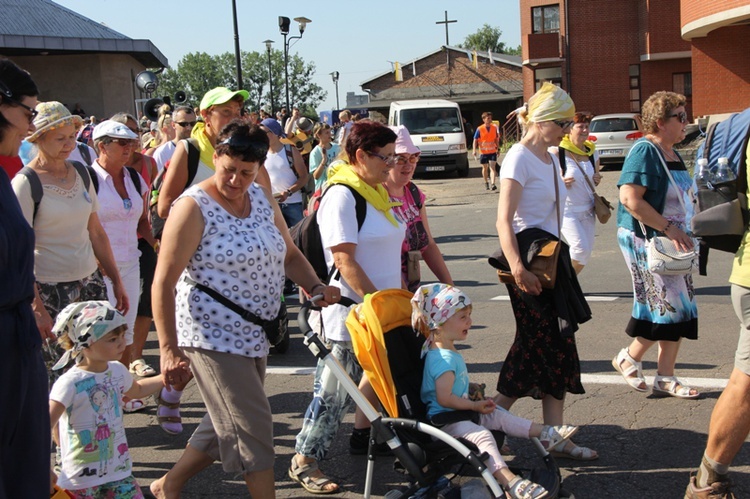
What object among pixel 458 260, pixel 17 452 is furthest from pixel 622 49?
pixel 17 452

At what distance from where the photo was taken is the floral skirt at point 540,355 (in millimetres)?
4828

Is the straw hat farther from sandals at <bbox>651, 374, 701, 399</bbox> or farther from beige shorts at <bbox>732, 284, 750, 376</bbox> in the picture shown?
sandals at <bbox>651, 374, 701, 399</bbox>

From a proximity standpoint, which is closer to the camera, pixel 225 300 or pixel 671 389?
pixel 225 300

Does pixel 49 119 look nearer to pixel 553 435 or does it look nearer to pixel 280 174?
pixel 553 435

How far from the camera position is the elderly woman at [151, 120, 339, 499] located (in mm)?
3688

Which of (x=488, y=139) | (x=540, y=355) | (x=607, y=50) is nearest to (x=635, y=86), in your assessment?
(x=607, y=50)

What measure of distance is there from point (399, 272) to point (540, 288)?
0.78 metres

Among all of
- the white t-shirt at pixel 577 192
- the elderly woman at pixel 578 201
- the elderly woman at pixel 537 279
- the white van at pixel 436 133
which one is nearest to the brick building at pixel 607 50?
the white van at pixel 436 133

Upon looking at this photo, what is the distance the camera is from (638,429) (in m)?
5.25

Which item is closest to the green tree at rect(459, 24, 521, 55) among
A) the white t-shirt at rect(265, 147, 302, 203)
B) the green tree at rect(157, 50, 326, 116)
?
the green tree at rect(157, 50, 326, 116)

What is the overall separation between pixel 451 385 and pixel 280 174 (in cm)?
653

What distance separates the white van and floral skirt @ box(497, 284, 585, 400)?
834 inches

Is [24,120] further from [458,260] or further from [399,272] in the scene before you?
[458,260]

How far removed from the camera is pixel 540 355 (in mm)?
4883
